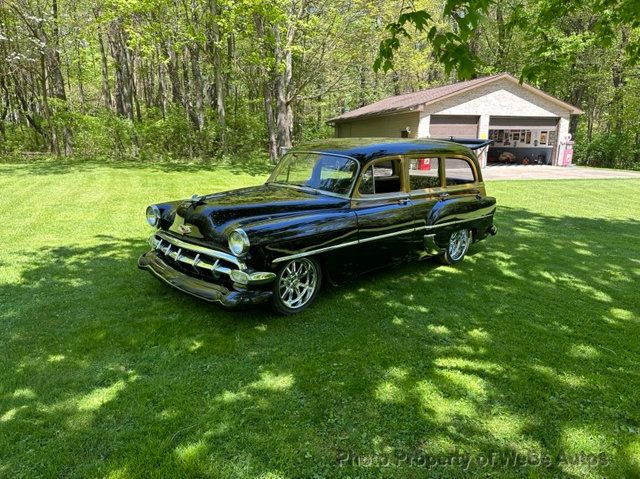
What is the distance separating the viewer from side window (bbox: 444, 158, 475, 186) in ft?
19.7

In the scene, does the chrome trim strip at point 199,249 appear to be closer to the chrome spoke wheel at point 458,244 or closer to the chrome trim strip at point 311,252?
the chrome trim strip at point 311,252

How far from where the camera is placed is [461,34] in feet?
10.2

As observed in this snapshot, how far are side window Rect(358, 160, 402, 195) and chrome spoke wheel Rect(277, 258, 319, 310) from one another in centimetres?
112

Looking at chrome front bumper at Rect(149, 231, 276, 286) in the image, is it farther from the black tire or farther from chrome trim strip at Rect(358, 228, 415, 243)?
the black tire

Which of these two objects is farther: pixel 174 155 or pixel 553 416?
pixel 174 155

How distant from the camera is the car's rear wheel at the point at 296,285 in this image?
14.1 feet


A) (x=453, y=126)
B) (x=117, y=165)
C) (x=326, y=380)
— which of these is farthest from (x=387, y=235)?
(x=453, y=126)

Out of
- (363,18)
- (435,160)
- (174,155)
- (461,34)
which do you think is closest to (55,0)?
(174,155)

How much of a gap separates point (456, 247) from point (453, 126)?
59.8ft

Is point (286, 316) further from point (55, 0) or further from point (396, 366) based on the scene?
point (55, 0)

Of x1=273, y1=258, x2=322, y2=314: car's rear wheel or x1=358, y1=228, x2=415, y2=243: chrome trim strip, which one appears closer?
x1=273, y1=258, x2=322, y2=314: car's rear wheel

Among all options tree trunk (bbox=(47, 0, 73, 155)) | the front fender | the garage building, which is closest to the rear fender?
the front fender

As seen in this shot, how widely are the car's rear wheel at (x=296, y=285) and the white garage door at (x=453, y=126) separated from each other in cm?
1941

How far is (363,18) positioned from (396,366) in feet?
60.3
